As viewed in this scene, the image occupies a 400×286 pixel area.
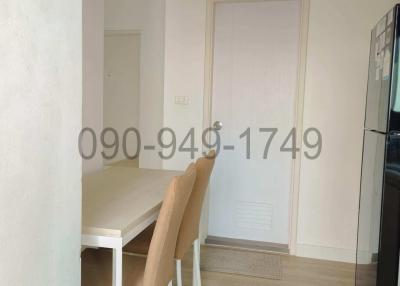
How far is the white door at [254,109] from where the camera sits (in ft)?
9.77

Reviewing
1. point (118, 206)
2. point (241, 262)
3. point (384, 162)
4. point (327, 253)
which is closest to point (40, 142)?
point (118, 206)

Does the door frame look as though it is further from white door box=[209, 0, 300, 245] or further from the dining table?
the dining table

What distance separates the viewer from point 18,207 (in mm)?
867

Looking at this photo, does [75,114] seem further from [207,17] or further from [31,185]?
[207,17]

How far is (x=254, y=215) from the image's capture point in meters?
3.16

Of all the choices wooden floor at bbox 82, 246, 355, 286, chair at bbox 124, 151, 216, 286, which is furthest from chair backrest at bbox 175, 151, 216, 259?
wooden floor at bbox 82, 246, 355, 286

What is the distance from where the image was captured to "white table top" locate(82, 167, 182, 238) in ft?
4.50

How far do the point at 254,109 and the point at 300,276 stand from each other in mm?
1363

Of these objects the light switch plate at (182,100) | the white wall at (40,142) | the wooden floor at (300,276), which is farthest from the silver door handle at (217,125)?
the white wall at (40,142)

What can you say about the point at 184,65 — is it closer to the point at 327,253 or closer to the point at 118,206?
the point at 118,206

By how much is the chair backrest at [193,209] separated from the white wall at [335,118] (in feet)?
4.19

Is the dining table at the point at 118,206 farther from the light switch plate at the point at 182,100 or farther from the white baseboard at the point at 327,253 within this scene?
the white baseboard at the point at 327,253

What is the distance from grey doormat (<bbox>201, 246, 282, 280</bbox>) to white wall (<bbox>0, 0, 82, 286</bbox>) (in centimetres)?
175

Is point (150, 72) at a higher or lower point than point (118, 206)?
higher
